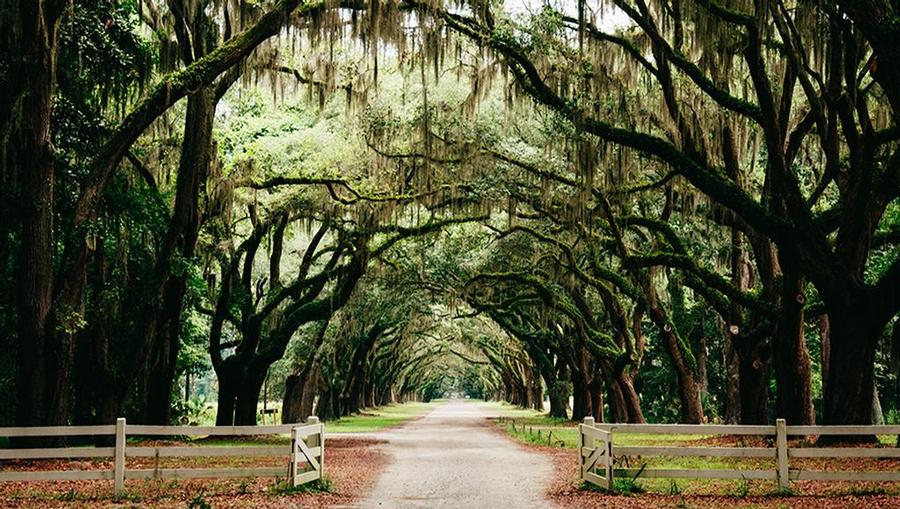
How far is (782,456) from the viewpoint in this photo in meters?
10.9

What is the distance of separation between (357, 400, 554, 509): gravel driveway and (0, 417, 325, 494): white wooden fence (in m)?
1.13

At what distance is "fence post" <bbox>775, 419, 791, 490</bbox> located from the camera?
10.9 m

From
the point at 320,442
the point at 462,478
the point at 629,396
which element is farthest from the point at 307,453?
the point at 629,396

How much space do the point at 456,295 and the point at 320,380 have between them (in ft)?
46.6

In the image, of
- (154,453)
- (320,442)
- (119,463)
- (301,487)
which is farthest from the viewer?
(320,442)

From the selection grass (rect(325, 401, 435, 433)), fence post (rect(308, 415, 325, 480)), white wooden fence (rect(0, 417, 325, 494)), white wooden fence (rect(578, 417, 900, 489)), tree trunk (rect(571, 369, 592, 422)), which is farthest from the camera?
tree trunk (rect(571, 369, 592, 422))

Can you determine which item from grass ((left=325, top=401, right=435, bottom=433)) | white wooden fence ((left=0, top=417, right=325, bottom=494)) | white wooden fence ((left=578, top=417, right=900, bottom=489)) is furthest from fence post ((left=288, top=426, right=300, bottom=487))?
grass ((left=325, top=401, right=435, bottom=433))

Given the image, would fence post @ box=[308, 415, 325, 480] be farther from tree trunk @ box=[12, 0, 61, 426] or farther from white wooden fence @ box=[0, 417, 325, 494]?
tree trunk @ box=[12, 0, 61, 426]

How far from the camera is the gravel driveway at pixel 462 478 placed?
35.7 feet

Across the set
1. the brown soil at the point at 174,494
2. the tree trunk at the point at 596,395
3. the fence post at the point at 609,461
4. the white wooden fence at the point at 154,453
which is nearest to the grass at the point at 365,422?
the tree trunk at the point at 596,395

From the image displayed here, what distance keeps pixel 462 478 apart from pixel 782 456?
15.9ft

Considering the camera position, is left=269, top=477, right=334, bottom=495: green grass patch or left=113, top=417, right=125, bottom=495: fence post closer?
left=113, top=417, right=125, bottom=495: fence post

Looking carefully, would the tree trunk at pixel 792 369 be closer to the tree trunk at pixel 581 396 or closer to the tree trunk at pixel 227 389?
the tree trunk at pixel 227 389

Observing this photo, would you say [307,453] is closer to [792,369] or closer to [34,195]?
[34,195]
